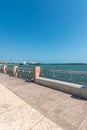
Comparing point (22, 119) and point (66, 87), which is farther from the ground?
point (66, 87)

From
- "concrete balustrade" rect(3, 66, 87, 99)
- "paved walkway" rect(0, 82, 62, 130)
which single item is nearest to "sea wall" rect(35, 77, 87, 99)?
"concrete balustrade" rect(3, 66, 87, 99)

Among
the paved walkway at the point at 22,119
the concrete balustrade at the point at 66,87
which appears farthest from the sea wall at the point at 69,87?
the paved walkway at the point at 22,119

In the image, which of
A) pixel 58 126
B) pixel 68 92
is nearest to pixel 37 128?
pixel 58 126

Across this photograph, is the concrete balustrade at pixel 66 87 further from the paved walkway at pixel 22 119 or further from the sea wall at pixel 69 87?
the paved walkway at pixel 22 119

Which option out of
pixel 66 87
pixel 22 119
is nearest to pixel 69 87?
pixel 66 87

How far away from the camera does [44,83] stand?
6.11 meters

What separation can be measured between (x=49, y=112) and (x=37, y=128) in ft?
2.53

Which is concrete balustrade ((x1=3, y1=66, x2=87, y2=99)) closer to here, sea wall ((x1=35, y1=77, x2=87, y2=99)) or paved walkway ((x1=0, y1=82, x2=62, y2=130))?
sea wall ((x1=35, y1=77, x2=87, y2=99))

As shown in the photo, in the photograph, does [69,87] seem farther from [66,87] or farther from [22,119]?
[22,119]

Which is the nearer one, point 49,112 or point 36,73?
point 49,112

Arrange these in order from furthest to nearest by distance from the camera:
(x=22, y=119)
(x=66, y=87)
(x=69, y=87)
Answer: (x=66, y=87), (x=69, y=87), (x=22, y=119)

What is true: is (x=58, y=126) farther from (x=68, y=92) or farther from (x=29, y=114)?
(x=68, y=92)

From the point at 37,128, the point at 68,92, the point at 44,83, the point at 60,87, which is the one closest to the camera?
the point at 37,128

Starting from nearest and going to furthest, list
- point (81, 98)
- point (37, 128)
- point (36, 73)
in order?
point (37, 128) → point (81, 98) → point (36, 73)
